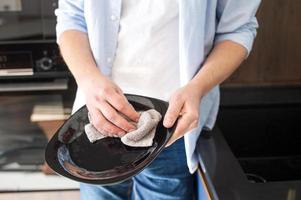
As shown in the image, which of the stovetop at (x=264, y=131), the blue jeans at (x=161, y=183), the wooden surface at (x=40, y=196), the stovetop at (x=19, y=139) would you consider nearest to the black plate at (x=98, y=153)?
the blue jeans at (x=161, y=183)

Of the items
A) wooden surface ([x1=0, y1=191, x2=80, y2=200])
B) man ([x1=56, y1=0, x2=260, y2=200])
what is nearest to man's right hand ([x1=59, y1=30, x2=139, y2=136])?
man ([x1=56, y1=0, x2=260, y2=200])

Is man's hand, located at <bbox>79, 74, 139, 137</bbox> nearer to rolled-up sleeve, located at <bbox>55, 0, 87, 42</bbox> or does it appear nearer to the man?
the man

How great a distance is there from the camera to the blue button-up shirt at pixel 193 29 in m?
0.66

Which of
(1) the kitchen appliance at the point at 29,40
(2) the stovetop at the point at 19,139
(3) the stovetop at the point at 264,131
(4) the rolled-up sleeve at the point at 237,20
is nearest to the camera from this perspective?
(4) the rolled-up sleeve at the point at 237,20

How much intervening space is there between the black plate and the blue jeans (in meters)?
0.13

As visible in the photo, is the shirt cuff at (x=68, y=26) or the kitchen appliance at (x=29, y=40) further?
the kitchen appliance at (x=29, y=40)

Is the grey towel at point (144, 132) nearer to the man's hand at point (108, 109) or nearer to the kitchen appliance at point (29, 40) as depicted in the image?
the man's hand at point (108, 109)

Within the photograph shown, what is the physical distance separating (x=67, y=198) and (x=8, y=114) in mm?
365

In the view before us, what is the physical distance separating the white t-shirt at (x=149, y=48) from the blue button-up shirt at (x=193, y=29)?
2 cm

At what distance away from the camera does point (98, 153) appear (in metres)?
0.66

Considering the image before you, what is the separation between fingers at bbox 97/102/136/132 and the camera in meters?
0.61

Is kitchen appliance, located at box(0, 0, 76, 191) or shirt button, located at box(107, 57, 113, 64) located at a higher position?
shirt button, located at box(107, 57, 113, 64)

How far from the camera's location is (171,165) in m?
0.77

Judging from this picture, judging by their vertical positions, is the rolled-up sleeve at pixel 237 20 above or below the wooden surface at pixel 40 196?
above
